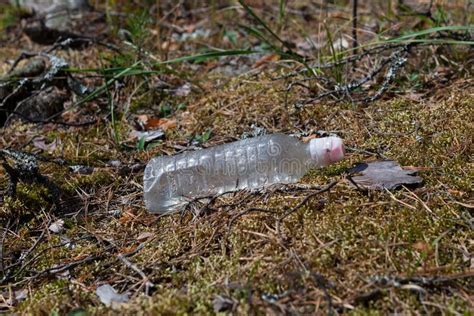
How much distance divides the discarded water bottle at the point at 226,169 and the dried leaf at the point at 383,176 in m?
0.16

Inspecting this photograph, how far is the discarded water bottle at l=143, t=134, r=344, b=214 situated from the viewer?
2281 mm

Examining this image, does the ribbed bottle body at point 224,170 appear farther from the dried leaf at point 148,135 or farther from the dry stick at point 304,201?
the dried leaf at point 148,135

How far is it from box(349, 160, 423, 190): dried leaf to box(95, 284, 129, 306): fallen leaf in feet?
3.13

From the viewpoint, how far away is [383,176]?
212 cm

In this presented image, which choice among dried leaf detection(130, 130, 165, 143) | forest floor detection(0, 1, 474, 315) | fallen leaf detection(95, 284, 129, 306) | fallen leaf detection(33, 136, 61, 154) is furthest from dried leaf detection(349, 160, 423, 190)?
fallen leaf detection(33, 136, 61, 154)

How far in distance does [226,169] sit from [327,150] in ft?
1.60

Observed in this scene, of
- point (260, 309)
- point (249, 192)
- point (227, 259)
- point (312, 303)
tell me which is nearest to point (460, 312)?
point (312, 303)

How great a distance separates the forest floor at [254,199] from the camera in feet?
5.43

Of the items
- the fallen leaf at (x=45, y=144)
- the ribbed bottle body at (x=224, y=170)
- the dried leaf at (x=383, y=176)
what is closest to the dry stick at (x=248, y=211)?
the ribbed bottle body at (x=224, y=170)

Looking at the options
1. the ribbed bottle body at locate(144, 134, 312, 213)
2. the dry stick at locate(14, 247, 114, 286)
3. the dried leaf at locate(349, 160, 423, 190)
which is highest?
the dried leaf at locate(349, 160, 423, 190)

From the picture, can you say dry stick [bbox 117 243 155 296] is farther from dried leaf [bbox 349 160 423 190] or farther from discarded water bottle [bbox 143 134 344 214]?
dried leaf [bbox 349 160 423 190]

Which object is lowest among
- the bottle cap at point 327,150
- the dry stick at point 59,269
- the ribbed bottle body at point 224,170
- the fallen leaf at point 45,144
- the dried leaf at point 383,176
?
the fallen leaf at point 45,144

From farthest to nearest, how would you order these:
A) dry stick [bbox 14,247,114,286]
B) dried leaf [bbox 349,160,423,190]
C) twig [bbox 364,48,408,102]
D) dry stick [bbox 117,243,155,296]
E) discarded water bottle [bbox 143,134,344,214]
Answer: twig [bbox 364,48,408,102]
discarded water bottle [bbox 143,134,344,214]
dried leaf [bbox 349,160,423,190]
dry stick [bbox 14,247,114,286]
dry stick [bbox 117,243,155,296]

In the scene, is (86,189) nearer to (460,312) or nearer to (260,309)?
(260,309)
